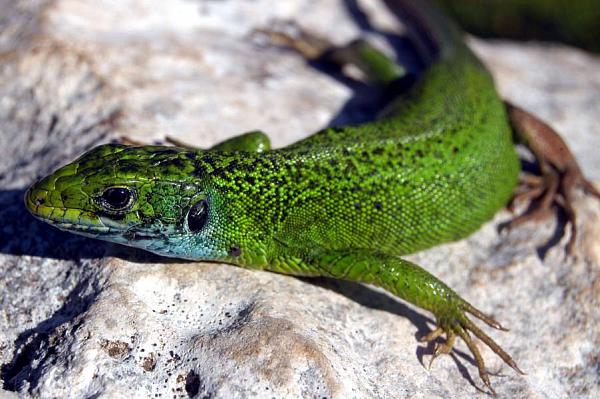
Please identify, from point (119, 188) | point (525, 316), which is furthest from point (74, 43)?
point (525, 316)

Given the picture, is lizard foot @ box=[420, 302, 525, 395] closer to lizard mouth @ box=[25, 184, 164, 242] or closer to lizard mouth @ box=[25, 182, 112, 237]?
lizard mouth @ box=[25, 184, 164, 242]

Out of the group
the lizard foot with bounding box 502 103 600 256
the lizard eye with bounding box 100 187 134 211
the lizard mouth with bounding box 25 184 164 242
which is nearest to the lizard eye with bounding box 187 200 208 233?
the lizard mouth with bounding box 25 184 164 242

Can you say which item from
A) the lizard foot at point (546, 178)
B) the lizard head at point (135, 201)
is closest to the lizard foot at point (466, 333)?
the lizard foot at point (546, 178)

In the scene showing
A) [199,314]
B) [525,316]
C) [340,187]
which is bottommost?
[525,316]

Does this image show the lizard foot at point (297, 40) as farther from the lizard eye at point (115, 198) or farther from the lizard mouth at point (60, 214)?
the lizard mouth at point (60, 214)

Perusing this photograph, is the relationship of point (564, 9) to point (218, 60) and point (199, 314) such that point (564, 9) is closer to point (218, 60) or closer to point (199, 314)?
point (218, 60)

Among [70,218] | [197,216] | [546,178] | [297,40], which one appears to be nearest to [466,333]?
[197,216]

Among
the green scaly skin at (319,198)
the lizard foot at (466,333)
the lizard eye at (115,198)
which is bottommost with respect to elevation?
the lizard foot at (466,333)

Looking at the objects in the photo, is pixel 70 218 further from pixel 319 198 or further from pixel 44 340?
pixel 319 198
